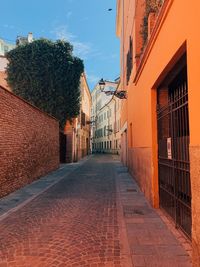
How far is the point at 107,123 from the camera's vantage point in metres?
51.7

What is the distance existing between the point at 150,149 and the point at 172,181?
1.90 metres

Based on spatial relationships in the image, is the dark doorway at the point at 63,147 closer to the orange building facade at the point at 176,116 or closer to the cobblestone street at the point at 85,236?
the orange building facade at the point at 176,116

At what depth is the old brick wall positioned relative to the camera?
8703 millimetres

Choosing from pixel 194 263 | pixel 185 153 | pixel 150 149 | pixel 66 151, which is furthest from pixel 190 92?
pixel 66 151

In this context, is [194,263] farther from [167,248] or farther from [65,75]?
[65,75]

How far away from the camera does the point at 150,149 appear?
24.4ft

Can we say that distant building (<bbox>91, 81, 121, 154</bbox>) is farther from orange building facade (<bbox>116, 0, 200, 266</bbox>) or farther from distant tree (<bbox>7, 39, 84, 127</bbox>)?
orange building facade (<bbox>116, 0, 200, 266</bbox>)

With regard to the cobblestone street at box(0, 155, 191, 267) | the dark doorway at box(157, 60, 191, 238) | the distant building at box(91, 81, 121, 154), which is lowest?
the cobblestone street at box(0, 155, 191, 267)

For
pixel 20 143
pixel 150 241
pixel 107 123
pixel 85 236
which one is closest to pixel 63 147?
pixel 20 143

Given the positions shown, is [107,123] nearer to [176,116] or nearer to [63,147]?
[63,147]

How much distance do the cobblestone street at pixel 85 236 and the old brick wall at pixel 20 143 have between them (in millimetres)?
1827

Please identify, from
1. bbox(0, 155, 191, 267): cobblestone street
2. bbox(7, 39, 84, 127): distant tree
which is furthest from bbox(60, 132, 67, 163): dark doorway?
bbox(0, 155, 191, 267): cobblestone street

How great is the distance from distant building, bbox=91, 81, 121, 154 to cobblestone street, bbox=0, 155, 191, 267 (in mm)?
32239

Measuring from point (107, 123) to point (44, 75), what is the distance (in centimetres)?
3099
